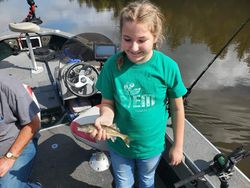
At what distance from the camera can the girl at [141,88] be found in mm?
1741

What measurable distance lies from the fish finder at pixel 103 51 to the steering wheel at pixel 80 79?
37 centimetres

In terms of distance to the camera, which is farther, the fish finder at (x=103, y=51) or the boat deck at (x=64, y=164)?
the fish finder at (x=103, y=51)

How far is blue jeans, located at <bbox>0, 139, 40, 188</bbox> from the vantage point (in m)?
2.43

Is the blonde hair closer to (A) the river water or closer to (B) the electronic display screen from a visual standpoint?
(A) the river water

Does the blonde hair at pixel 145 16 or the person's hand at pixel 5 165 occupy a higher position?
the blonde hair at pixel 145 16

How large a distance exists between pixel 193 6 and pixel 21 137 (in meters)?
17.0

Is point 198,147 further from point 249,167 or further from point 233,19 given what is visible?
point 233,19

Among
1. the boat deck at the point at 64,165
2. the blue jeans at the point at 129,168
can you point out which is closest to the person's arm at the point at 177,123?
the blue jeans at the point at 129,168

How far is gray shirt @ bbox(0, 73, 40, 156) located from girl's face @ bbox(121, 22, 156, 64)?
1.10m

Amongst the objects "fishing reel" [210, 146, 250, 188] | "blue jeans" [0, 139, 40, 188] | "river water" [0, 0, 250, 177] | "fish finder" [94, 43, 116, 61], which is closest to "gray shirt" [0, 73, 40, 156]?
"blue jeans" [0, 139, 40, 188]

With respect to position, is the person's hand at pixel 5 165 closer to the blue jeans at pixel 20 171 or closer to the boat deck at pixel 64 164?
the blue jeans at pixel 20 171

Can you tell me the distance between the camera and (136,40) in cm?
173

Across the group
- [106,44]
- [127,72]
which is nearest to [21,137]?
[127,72]

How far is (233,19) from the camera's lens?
1411 centimetres
